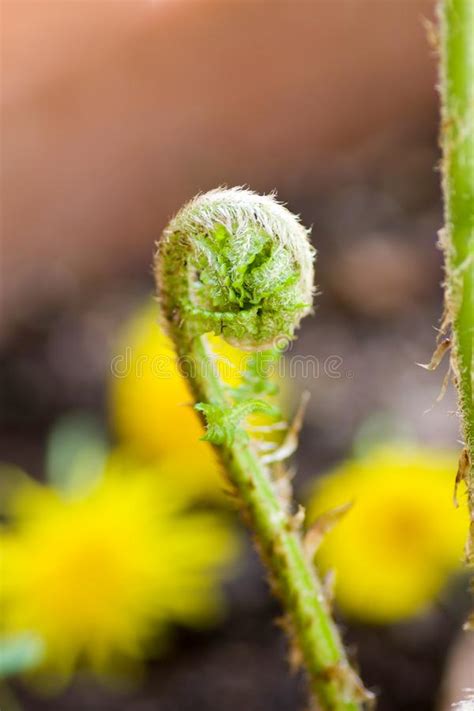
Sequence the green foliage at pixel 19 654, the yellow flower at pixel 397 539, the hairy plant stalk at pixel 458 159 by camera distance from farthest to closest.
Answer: the yellow flower at pixel 397 539, the green foliage at pixel 19 654, the hairy plant stalk at pixel 458 159

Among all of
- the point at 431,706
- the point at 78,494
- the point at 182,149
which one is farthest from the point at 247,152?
the point at 431,706

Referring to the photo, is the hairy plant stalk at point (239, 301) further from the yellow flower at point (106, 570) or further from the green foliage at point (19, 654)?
the yellow flower at point (106, 570)

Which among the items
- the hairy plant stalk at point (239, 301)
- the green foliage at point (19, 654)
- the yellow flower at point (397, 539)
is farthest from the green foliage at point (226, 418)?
the yellow flower at point (397, 539)

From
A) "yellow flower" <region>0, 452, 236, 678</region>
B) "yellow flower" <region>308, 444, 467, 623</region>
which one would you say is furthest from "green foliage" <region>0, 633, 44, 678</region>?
"yellow flower" <region>308, 444, 467, 623</region>

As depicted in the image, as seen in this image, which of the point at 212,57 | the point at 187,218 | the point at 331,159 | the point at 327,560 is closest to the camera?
the point at 187,218

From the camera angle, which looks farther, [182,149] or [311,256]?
[182,149]

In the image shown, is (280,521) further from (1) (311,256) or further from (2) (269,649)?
(2) (269,649)

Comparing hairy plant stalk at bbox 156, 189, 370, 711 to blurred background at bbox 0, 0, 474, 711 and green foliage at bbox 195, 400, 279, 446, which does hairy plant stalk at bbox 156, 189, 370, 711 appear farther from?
blurred background at bbox 0, 0, 474, 711
